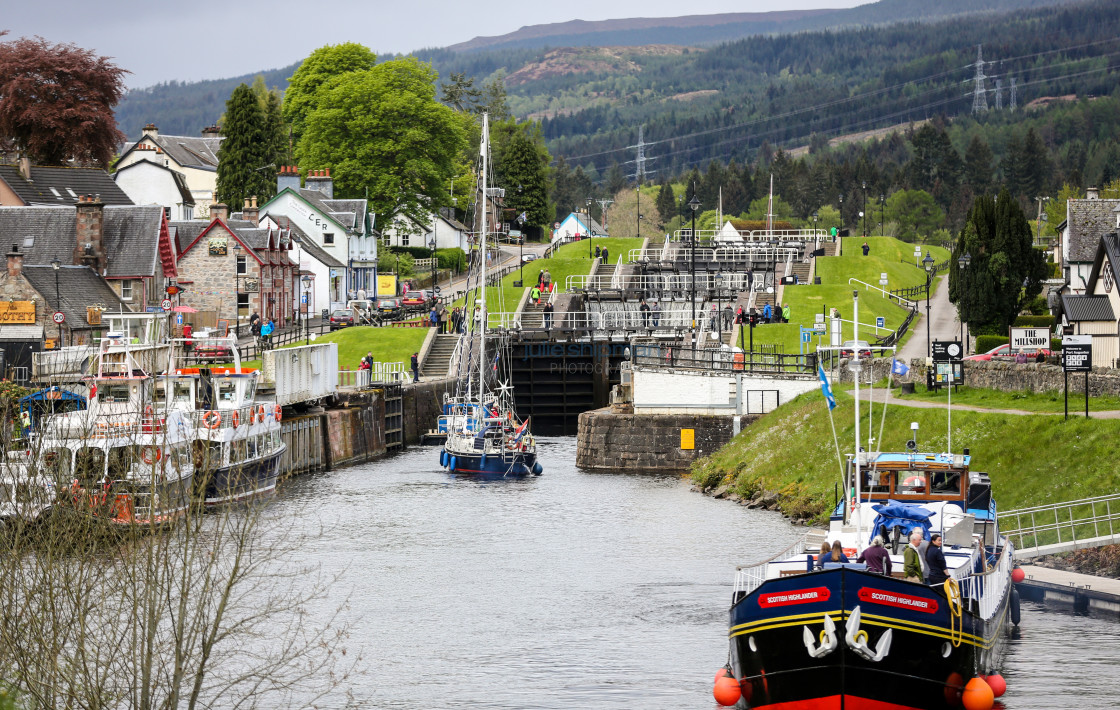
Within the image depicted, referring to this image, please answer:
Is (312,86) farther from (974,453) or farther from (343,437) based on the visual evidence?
(974,453)

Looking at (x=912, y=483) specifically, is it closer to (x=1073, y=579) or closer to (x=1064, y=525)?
(x=1073, y=579)

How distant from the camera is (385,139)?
117000 millimetres

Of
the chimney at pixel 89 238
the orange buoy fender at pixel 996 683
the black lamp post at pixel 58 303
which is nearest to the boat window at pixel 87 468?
the orange buoy fender at pixel 996 683

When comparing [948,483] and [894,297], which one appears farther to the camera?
[894,297]

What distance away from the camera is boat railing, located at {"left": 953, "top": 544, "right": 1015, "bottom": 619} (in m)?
27.1

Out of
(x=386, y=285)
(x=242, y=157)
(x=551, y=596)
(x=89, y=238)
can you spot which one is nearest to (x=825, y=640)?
(x=551, y=596)

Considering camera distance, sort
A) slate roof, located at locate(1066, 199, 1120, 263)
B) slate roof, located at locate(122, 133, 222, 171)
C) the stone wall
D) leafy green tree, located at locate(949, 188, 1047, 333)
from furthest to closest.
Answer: slate roof, located at locate(122, 133, 222, 171) → slate roof, located at locate(1066, 199, 1120, 263) → leafy green tree, located at locate(949, 188, 1047, 333) → the stone wall

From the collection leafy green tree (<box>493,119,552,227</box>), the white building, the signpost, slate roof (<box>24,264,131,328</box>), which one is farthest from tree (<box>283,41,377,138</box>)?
the signpost

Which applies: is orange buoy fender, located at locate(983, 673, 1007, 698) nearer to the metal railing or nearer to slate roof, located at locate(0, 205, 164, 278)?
the metal railing

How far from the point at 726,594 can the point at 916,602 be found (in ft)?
47.9

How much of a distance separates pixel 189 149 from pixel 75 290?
7648cm

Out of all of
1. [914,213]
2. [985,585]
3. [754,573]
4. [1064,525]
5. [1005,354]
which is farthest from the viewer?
[914,213]

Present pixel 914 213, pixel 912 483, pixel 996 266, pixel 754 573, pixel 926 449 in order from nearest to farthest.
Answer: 1. pixel 754 573
2. pixel 912 483
3. pixel 926 449
4. pixel 996 266
5. pixel 914 213

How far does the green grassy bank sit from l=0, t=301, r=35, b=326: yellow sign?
32.1 m
